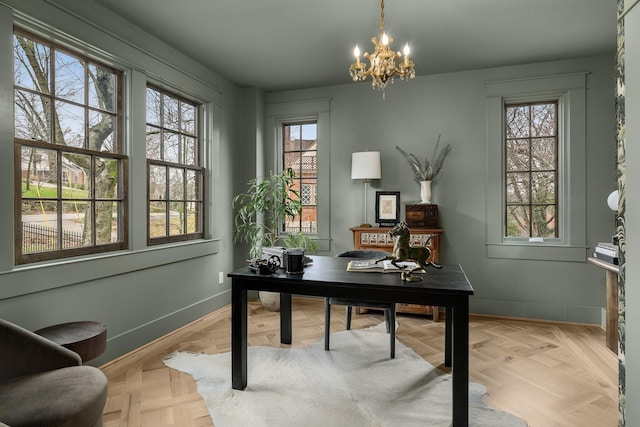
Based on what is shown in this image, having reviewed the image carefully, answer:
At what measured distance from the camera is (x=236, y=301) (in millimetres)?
2350

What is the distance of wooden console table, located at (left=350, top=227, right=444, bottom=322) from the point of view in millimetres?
3891

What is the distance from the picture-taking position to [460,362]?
1.91 m

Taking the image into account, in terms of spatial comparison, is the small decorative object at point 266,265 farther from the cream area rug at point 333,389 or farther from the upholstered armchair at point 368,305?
the cream area rug at point 333,389

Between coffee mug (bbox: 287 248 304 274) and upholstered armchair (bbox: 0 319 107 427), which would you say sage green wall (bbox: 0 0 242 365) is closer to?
upholstered armchair (bbox: 0 319 107 427)

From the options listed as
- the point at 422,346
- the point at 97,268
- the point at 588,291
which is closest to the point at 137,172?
the point at 97,268

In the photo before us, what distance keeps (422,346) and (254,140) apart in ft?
9.83

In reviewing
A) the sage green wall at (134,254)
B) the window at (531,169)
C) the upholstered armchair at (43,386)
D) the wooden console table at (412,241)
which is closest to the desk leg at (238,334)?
the upholstered armchair at (43,386)

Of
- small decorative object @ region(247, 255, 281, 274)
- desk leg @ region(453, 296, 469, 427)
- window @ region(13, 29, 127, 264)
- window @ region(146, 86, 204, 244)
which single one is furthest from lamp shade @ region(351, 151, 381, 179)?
desk leg @ region(453, 296, 469, 427)

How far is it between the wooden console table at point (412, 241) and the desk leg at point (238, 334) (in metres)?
1.99

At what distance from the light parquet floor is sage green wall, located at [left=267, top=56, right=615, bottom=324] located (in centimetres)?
30

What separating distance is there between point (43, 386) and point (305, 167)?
359cm

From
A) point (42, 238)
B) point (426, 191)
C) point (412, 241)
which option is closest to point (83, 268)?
point (42, 238)

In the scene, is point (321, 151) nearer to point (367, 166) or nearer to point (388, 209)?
point (367, 166)

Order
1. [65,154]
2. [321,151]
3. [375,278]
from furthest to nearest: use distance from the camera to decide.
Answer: [321,151], [65,154], [375,278]
